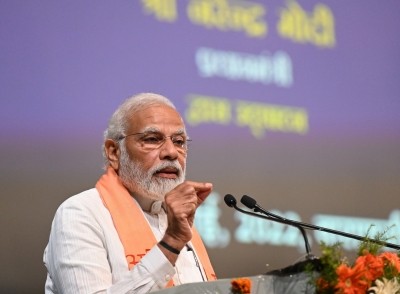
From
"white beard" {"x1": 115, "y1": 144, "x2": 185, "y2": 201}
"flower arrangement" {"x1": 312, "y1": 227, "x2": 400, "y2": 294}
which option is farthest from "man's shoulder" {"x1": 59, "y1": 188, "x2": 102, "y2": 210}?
"flower arrangement" {"x1": 312, "y1": 227, "x2": 400, "y2": 294}

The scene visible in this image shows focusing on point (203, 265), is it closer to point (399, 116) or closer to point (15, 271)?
point (15, 271)

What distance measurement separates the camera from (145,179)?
10.4 ft

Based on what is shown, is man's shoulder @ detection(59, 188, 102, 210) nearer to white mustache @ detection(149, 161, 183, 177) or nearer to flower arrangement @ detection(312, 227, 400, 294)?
white mustache @ detection(149, 161, 183, 177)

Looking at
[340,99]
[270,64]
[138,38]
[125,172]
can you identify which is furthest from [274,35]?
[125,172]

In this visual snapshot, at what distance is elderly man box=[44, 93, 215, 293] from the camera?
105 inches

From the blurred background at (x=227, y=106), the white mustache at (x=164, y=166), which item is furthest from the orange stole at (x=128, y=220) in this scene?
the blurred background at (x=227, y=106)

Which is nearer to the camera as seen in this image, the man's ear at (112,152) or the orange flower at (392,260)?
the orange flower at (392,260)

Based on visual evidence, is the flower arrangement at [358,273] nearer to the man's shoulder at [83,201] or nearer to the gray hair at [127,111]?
the man's shoulder at [83,201]

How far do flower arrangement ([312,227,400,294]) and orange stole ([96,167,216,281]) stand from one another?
38.6 inches

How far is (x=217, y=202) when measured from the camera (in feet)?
13.6

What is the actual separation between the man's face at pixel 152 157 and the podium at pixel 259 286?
0.96m

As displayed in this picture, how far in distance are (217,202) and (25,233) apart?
104 centimetres

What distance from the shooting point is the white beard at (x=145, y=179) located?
3.14m

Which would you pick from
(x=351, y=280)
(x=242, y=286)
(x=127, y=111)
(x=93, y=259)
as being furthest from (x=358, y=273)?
(x=127, y=111)
